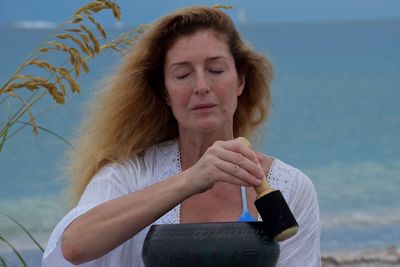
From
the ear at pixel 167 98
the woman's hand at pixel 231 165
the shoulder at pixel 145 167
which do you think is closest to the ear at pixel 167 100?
the ear at pixel 167 98

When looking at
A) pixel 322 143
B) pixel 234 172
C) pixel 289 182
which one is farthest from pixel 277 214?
pixel 322 143

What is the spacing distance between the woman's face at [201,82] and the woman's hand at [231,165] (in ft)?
1.18

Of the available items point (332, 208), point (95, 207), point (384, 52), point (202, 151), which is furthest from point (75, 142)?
point (384, 52)

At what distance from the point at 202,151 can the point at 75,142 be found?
1.51ft

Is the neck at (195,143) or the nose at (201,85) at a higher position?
the nose at (201,85)

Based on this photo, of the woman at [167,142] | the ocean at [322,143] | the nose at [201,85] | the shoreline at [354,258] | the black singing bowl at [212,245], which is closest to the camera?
the black singing bowl at [212,245]

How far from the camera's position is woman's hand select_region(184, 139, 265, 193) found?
1900mm

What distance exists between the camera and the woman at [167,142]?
2062mm

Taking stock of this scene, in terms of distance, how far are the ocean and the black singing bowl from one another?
92 centimetres

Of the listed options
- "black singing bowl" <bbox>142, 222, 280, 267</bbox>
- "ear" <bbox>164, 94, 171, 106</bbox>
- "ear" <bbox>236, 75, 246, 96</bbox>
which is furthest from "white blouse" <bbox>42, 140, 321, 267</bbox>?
"black singing bowl" <bbox>142, 222, 280, 267</bbox>

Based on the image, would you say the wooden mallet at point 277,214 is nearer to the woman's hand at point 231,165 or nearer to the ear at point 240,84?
the woman's hand at point 231,165

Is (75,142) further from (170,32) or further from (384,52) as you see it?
(384,52)

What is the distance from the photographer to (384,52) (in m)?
37.7

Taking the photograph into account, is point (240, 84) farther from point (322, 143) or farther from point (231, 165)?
point (322, 143)
